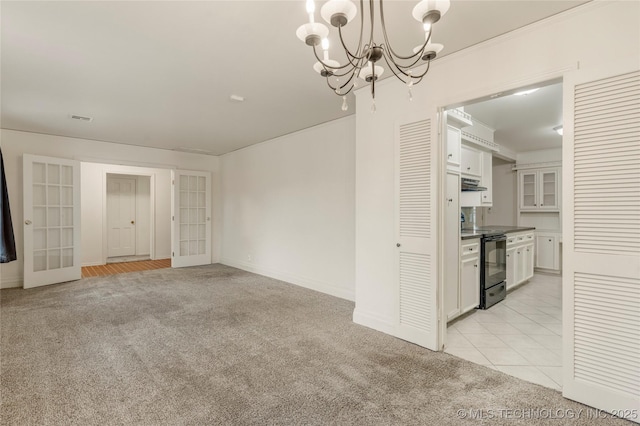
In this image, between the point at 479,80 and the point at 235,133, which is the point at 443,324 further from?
the point at 235,133

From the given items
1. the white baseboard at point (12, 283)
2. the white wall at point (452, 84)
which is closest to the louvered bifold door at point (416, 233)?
the white wall at point (452, 84)

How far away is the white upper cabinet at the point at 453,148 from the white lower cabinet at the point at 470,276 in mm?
856

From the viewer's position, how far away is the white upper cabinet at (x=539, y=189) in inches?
240

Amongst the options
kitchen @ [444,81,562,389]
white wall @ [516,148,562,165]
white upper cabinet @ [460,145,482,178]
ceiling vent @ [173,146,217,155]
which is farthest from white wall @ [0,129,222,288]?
white wall @ [516,148,562,165]

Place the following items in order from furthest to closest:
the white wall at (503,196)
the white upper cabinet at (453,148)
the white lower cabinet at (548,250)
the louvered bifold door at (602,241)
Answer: the white wall at (503,196) < the white lower cabinet at (548,250) < the white upper cabinet at (453,148) < the louvered bifold door at (602,241)

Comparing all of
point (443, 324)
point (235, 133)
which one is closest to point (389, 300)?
point (443, 324)

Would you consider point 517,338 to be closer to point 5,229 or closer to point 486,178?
point 486,178

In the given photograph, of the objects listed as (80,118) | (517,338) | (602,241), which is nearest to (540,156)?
(517,338)

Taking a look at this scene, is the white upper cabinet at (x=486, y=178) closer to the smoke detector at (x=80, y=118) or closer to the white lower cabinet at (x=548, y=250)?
the white lower cabinet at (x=548, y=250)

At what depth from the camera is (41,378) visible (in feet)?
7.04

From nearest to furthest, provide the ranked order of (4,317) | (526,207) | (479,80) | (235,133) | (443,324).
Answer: (479,80) < (443,324) < (4,317) < (235,133) < (526,207)

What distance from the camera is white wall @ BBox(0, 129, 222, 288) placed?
472cm

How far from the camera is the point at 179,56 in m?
2.55

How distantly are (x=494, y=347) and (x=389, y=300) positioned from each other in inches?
38.7
